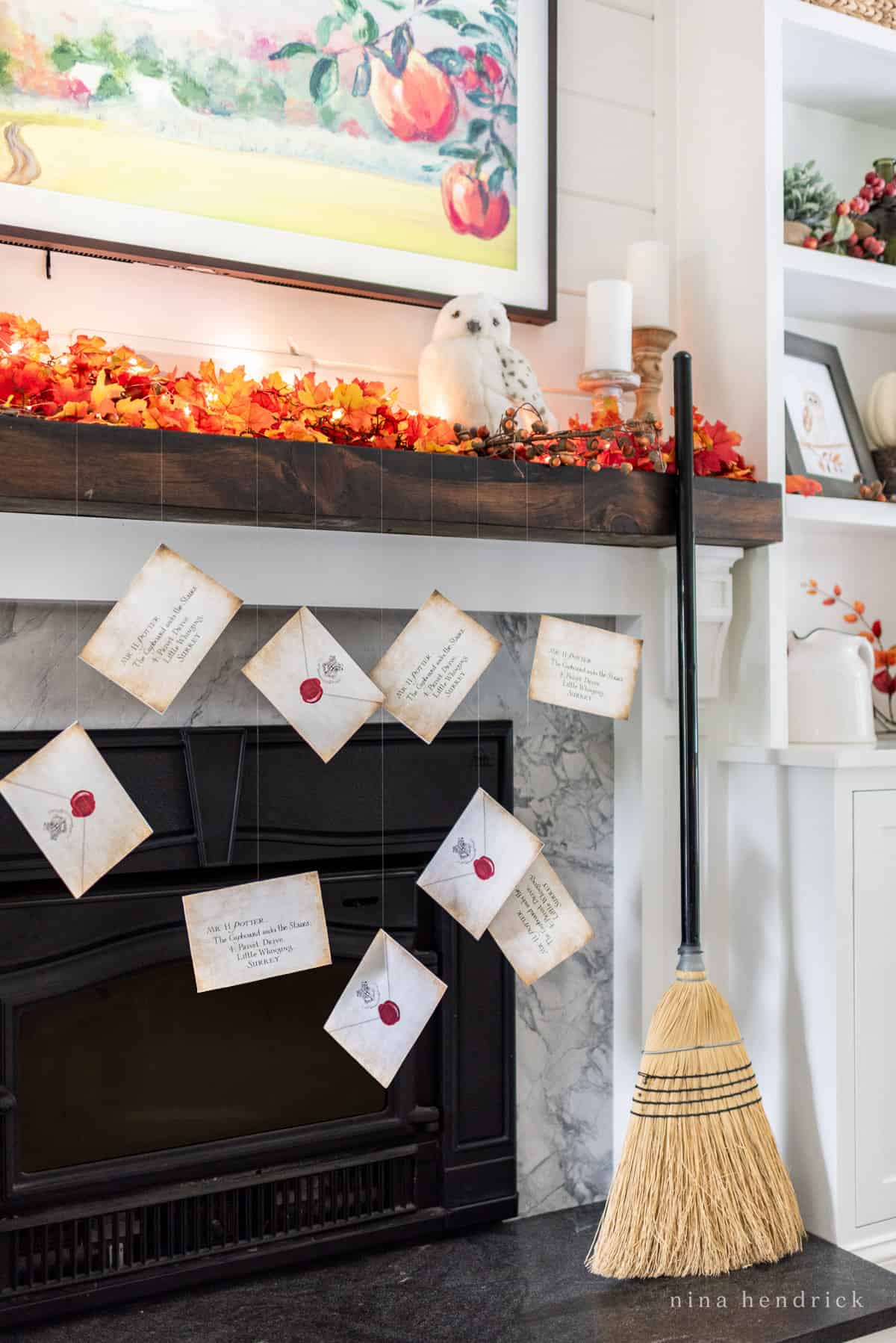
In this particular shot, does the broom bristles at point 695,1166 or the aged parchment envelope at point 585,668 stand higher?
the aged parchment envelope at point 585,668

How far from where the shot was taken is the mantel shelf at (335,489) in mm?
1350

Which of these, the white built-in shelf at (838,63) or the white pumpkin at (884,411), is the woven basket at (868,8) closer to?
the white built-in shelf at (838,63)

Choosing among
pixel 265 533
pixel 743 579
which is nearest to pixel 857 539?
pixel 743 579

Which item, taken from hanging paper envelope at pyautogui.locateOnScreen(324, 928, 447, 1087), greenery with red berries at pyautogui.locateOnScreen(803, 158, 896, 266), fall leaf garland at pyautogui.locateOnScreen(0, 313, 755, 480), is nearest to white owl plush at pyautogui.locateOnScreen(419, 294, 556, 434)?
fall leaf garland at pyautogui.locateOnScreen(0, 313, 755, 480)

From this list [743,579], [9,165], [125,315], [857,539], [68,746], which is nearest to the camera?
[68,746]

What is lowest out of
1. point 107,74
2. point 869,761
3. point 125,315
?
point 869,761

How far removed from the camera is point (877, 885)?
178cm

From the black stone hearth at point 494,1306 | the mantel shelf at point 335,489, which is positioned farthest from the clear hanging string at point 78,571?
the black stone hearth at point 494,1306

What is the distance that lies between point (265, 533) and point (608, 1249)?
111 centimetres

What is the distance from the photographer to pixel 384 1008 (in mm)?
1598

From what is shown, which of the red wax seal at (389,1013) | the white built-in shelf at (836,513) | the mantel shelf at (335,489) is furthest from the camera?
the white built-in shelf at (836,513)

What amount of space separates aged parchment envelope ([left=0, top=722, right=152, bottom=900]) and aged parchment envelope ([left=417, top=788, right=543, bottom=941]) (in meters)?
0.43

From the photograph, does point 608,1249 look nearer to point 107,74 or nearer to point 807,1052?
point 807,1052

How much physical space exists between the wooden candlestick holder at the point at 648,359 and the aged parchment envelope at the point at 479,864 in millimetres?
728
